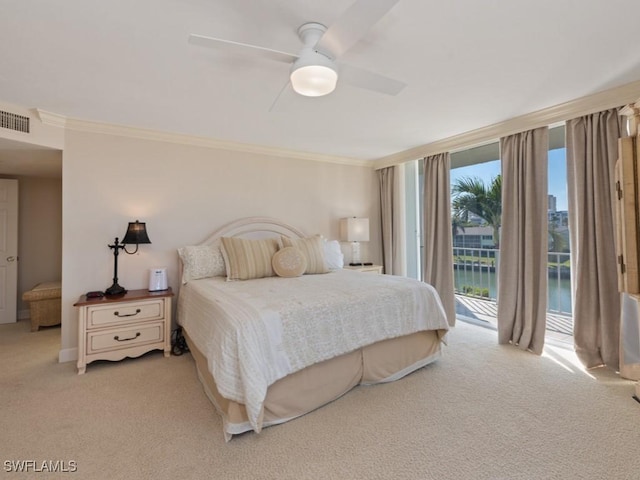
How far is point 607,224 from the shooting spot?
2.62m

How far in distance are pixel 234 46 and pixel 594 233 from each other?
3.26 meters

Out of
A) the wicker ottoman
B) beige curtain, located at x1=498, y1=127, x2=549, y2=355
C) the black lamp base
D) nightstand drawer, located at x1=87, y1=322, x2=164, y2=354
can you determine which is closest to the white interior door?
the wicker ottoman

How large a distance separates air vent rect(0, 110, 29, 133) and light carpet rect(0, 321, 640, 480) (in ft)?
7.20

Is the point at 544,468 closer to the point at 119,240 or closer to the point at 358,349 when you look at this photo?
the point at 358,349

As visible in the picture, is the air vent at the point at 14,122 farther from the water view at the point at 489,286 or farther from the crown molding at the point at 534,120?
the water view at the point at 489,286

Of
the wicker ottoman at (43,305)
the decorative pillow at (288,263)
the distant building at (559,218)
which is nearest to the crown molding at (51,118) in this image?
the wicker ottoman at (43,305)

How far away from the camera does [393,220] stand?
482 centimetres

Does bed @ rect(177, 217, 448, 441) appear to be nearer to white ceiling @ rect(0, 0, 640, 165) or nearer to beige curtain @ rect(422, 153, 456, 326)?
beige curtain @ rect(422, 153, 456, 326)

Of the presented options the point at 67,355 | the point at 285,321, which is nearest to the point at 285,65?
the point at 285,321

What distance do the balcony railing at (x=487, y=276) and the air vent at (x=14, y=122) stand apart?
5.12 meters

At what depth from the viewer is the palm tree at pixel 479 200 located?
163 inches

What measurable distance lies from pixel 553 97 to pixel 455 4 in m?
1.76

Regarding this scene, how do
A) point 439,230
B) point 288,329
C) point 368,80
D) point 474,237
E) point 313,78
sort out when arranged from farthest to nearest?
1. point 474,237
2. point 439,230
3. point 288,329
4. point 368,80
5. point 313,78

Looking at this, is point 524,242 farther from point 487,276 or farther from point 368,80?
point 368,80
